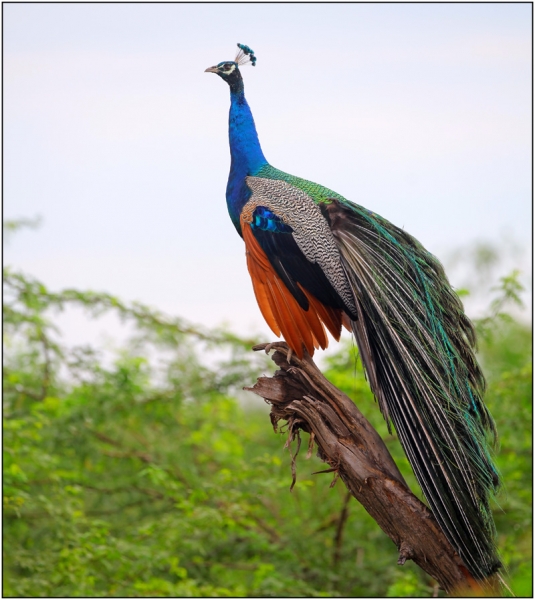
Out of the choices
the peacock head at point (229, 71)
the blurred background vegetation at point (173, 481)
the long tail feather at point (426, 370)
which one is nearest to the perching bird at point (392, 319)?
the long tail feather at point (426, 370)

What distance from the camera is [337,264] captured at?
12.1 feet

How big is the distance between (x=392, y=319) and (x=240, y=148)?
1508 mm

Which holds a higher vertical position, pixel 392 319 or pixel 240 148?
pixel 240 148

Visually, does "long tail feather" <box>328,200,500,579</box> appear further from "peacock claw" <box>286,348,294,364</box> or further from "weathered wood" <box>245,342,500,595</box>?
"peacock claw" <box>286,348,294,364</box>

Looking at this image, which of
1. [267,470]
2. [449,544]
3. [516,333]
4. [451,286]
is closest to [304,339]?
[451,286]

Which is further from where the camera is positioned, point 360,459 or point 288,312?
point 288,312

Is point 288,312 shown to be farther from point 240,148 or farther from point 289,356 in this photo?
point 240,148

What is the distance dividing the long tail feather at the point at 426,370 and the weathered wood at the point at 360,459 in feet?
0.44

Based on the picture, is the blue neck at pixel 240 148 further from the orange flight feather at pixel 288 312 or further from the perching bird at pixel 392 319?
the orange flight feather at pixel 288 312

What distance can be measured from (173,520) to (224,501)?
1.37 ft

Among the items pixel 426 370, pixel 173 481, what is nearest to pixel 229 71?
pixel 426 370

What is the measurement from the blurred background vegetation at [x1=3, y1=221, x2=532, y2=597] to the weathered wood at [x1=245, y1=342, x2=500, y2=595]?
5.53 feet

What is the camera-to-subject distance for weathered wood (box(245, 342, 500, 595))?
3348 mm

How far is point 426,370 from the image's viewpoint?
3.45 metres
